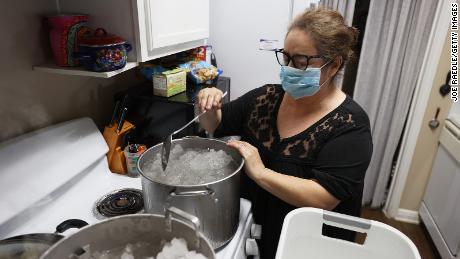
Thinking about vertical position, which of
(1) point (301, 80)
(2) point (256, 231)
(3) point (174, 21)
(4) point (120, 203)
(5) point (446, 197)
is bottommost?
(5) point (446, 197)

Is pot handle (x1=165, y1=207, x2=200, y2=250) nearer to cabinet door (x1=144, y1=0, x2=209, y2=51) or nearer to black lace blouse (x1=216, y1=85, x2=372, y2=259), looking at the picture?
black lace blouse (x1=216, y1=85, x2=372, y2=259)

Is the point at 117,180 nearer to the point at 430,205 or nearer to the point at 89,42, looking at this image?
the point at 89,42

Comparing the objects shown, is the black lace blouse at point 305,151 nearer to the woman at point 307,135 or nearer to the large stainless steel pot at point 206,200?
the woman at point 307,135

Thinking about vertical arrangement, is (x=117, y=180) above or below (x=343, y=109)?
below

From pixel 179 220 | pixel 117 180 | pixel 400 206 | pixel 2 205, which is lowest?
pixel 400 206

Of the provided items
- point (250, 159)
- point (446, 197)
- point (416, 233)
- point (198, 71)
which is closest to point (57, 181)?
point (250, 159)

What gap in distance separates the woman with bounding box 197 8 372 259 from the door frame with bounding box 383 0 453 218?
50.7 inches

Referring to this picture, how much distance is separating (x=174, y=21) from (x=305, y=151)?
0.74m

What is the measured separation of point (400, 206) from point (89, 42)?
2.43 m

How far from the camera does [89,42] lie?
979 millimetres

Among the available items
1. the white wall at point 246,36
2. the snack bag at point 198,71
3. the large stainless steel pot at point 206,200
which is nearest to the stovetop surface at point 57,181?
the large stainless steel pot at point 206,200

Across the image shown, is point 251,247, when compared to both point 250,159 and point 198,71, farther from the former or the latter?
point 198,71

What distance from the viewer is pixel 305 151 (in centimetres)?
101

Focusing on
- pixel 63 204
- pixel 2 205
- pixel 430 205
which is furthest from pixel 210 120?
pixel 430 205
